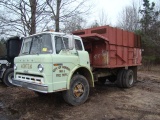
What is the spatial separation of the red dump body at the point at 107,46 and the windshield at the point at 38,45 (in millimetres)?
2132

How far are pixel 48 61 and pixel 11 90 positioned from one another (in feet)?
15.5

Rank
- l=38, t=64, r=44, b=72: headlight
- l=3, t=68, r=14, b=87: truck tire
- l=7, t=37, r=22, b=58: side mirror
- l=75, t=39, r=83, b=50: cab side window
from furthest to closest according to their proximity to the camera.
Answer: l=7, t=37, r=22, b=58: side mirror
l=3, t=68, r=14, b=87: truck tire
l=75, t=39, r=83, b=50: cab side window
l=38, t=64, r=44, b=72: headlight

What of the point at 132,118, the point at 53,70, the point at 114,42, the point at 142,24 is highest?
the point at 142,24

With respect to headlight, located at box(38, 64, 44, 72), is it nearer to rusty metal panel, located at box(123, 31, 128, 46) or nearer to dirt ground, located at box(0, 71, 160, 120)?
dirt ground, located at box(0, 71, 160, 120)

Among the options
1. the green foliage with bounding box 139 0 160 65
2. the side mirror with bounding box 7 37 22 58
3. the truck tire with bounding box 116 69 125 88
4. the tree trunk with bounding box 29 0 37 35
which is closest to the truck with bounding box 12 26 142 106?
the truck tire with bounding box 116 69 125 88

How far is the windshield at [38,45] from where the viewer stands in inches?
246

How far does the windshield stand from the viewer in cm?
626

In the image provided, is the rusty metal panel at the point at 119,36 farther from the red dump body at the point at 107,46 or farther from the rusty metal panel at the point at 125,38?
the rusty metal panel at the point at 125,38

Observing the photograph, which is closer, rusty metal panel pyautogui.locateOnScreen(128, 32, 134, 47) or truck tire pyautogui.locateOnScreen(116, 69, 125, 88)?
truck tire pyautogui.locateOnScreen(116, 69, 125, 88)

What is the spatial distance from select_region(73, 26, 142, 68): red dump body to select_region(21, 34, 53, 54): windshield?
2132 millimetres

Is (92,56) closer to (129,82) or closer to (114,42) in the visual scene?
(114,42)

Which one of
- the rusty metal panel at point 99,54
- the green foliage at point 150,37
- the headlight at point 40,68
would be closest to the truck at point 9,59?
the rusty metal panel at point 99,54

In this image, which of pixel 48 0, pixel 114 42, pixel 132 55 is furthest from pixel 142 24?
pixel 114 42

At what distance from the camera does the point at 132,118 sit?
18.9 ft
